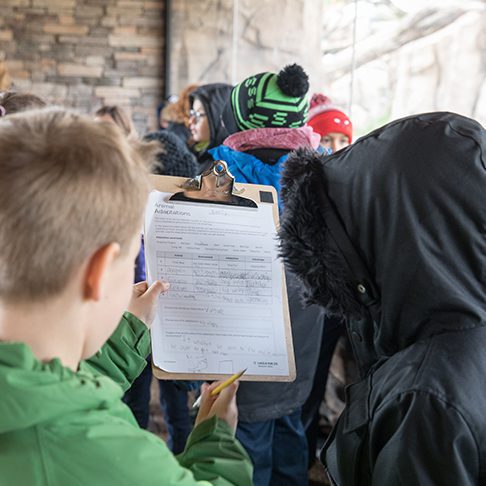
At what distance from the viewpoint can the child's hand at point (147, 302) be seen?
1250 mm

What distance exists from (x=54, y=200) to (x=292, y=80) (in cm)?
137

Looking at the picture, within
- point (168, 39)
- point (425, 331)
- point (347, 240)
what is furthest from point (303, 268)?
point (168, 39)

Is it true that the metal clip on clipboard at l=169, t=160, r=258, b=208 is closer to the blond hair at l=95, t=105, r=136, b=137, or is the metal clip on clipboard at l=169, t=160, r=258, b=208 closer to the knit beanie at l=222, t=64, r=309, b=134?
the knit beanie at l=222, t=64, r=309, b=134

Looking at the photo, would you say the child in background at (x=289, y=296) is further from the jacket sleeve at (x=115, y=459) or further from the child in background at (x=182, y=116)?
the child in background at (x=182, y=116)

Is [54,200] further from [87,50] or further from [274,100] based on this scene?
[87,50]

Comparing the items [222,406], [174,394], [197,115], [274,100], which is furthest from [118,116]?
[222,406]

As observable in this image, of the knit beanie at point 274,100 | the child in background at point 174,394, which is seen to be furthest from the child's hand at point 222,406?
the child in background at point 174,394

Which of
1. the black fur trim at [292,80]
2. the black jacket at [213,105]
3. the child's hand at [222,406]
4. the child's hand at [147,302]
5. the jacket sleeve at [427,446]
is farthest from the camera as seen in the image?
the black jacket at [213,105]

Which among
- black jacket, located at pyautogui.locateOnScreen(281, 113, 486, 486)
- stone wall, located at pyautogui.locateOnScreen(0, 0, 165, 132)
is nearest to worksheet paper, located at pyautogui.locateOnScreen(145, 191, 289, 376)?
black jacket, located at pyautogui.locateOnScreen(281, 113, 486, 486)

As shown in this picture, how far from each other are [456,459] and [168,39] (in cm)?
499

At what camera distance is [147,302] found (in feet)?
4.16

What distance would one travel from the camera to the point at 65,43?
550cm

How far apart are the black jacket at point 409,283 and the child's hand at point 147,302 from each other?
319 mm

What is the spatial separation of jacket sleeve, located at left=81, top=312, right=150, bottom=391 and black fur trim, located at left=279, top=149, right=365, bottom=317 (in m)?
0.30
